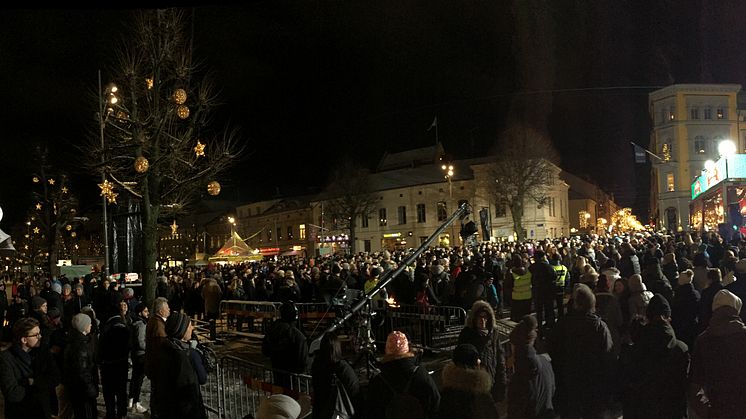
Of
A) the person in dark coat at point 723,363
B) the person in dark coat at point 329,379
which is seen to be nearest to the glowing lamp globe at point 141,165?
the person in dark coat at point 329,379

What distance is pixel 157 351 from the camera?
5.50m

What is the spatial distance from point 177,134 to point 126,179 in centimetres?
210

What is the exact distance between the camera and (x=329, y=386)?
4.96 m

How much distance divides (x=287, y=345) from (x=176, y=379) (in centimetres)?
163

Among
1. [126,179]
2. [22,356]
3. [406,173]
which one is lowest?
[22,356]

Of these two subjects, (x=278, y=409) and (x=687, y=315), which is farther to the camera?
(x=687, y=315)

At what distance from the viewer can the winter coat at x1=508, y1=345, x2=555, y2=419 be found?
4957 mm

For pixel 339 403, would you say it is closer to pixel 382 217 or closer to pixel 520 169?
pixel 520 169

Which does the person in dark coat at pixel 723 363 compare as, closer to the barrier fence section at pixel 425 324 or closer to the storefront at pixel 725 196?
the barrier fence section at pixel 425 324

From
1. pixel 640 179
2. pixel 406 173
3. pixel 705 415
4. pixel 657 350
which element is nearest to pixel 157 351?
pixel 657 350

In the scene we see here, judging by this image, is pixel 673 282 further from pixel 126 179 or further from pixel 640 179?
pixel 640 179

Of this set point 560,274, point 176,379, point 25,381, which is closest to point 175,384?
point 176,379

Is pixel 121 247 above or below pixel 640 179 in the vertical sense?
below

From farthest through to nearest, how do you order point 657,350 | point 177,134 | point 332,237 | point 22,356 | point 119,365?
point 332,237 → point 177,134 → point 119,365 → point 22,356 → point 657,350
